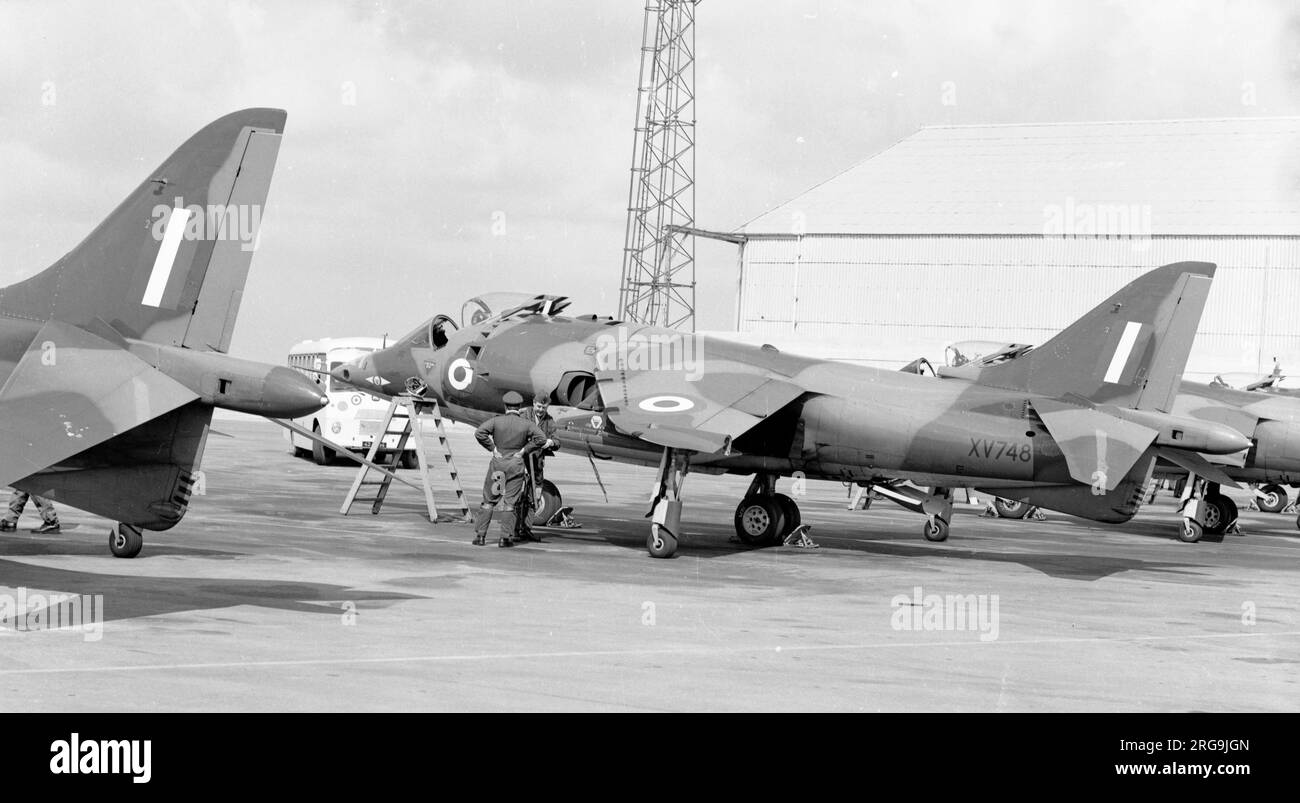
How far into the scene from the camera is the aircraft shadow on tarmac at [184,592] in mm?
12246

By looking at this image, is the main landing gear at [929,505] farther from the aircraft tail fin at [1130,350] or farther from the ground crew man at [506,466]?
the ground crew man at [506,466]

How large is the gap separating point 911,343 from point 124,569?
41.6 metres

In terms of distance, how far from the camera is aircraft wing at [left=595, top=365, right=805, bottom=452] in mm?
18281

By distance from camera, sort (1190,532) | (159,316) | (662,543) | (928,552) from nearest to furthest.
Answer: (159,316), (662,543), (928,552), (1190,532)

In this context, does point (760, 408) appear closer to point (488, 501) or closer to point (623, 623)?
point (488, 501)

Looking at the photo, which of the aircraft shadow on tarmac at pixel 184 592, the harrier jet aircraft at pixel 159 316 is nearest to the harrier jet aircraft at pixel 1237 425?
the aircraft shadow on tarmac at pixel 184 592

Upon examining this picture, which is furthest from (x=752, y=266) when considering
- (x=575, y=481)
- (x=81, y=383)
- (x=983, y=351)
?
(x=81, y=383)

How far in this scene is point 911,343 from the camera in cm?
5278

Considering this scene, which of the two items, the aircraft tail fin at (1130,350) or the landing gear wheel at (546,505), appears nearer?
the aircraft tail fin at (1130,350)

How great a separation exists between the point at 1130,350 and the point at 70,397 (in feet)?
44.6

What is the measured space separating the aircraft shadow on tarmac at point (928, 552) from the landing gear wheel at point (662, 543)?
910 mm

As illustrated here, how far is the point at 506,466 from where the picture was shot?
18.8m

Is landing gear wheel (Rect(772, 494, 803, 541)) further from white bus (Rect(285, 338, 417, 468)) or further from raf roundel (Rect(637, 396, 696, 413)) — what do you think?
white bus (Rect(285, 338, 417, 468))

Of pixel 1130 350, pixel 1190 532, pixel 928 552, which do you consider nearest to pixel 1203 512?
pixel 1190 532
